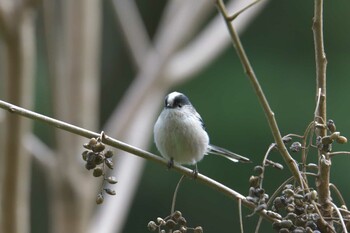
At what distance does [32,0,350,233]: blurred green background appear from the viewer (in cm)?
747

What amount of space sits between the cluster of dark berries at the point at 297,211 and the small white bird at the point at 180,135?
42.6 inches

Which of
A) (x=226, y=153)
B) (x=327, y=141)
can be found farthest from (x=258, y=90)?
(x=226, y=153)

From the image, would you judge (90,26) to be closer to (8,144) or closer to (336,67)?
(8,144)

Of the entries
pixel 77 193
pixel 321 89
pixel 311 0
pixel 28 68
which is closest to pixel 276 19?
pixel 311 0

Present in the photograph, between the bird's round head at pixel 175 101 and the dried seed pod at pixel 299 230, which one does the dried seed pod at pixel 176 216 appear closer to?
the dried seed pod at pixel 299 230

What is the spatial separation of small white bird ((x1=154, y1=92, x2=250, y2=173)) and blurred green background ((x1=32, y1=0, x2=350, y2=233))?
377 centimetres

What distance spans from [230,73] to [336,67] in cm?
110

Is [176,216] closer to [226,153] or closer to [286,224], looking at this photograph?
[286,224]

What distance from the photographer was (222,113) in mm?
7668

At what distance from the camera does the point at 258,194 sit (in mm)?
1722

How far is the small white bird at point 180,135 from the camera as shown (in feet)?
9.50

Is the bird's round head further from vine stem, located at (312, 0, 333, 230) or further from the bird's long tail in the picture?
vine stem, located at (312, 0, 333, 230)

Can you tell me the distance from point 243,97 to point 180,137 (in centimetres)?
473

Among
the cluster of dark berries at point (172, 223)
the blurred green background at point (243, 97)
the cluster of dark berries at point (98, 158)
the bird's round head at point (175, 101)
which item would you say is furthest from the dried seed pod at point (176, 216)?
the blurred green background at point (243, 97)
